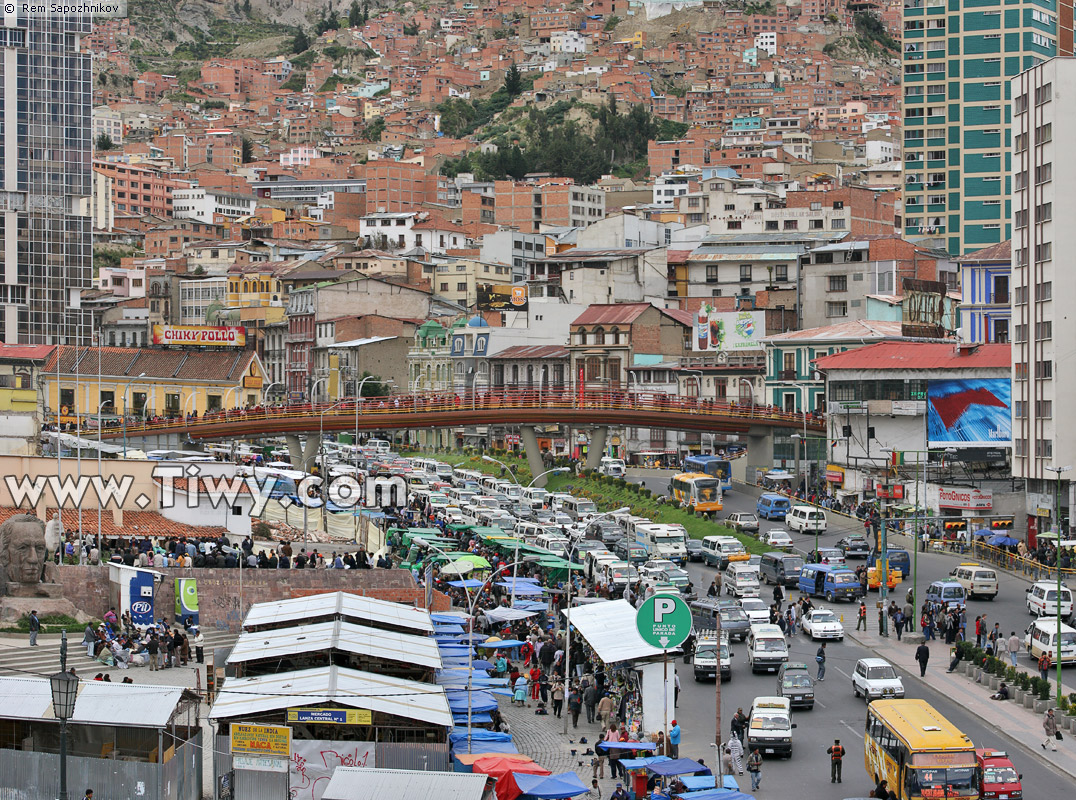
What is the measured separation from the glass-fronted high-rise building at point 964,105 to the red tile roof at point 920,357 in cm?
Answer: 5290

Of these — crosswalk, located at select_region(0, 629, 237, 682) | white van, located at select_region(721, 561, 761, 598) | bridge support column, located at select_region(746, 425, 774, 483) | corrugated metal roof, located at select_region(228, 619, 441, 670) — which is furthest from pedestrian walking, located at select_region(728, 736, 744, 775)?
bridge support column, located at select_region(746, 425, 774, 483)

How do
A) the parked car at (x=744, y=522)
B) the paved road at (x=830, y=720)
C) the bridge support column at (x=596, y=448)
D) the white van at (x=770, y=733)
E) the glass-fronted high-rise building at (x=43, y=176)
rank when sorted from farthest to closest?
the glass-fronted high-rise building at (x=43, y=176), the bridge support column at (x=596, y=448), the parked car at (x=744, y=522), the white van at (x=770, y=733), the paved road at (x=830, y=720)

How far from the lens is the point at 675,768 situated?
32.2 metres

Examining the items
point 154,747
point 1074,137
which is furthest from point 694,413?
point 154,747

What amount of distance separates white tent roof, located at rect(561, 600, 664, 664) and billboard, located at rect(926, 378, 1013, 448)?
128ft

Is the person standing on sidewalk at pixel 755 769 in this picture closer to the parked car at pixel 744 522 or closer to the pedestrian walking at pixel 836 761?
the pedestrian walking at pixel 836 761

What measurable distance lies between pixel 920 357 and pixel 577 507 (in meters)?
19.2

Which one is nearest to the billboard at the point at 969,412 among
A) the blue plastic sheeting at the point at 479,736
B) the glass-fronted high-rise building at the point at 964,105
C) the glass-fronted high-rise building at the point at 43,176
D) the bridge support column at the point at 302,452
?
the bridge support column at the point at 302,452

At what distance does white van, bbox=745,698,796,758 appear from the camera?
3666 cm

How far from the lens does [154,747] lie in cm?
3131

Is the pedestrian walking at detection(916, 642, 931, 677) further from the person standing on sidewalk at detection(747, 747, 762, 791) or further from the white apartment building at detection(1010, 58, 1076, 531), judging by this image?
the white apartment building at detection(1010, 58, 1076, 531)

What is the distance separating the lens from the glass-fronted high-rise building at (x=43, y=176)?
453 feet

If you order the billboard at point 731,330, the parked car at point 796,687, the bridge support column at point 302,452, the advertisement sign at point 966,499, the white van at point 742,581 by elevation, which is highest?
the billboard at point 731,330

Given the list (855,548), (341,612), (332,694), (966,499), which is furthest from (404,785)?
(966,499)
